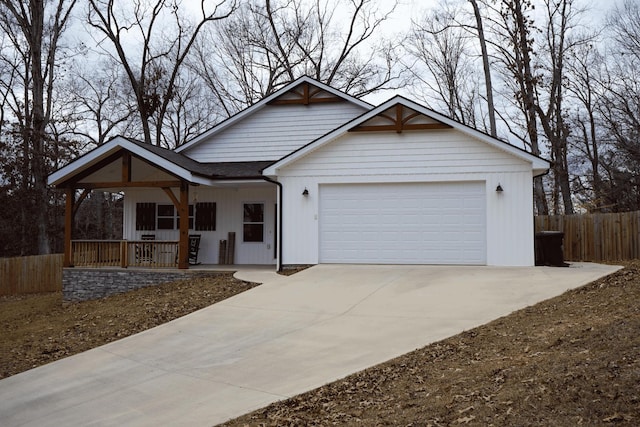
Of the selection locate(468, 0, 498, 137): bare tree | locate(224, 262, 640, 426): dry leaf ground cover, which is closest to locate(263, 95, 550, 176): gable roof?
locate(224, 262, 640, 426): dry leaf ground cover

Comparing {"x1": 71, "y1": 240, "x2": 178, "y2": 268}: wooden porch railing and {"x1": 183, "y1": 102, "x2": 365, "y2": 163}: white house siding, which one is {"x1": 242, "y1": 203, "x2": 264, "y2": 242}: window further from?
{"x1": 71, "y1": 240, "x2": 178, "y2": 268}: wooden porch railing

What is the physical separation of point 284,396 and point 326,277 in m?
6.77

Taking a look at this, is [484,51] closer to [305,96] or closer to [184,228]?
[305,96]

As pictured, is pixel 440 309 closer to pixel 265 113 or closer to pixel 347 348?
pixel 347 348

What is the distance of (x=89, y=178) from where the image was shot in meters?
17.5

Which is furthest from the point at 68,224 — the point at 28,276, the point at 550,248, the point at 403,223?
the point at 550,248

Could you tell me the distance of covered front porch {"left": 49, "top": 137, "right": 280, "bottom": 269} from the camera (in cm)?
1502

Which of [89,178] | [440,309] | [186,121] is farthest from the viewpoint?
[186,121]

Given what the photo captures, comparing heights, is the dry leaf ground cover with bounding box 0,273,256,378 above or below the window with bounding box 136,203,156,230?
below

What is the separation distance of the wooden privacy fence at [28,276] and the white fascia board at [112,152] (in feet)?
27.5

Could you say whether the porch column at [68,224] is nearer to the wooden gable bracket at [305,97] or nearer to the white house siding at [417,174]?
the white house siding at [417,174]

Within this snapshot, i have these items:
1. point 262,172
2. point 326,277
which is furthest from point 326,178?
point 326,277

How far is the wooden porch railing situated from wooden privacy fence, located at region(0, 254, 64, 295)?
758 centimetres

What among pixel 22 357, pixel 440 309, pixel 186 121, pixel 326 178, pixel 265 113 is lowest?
pixel 22 357
